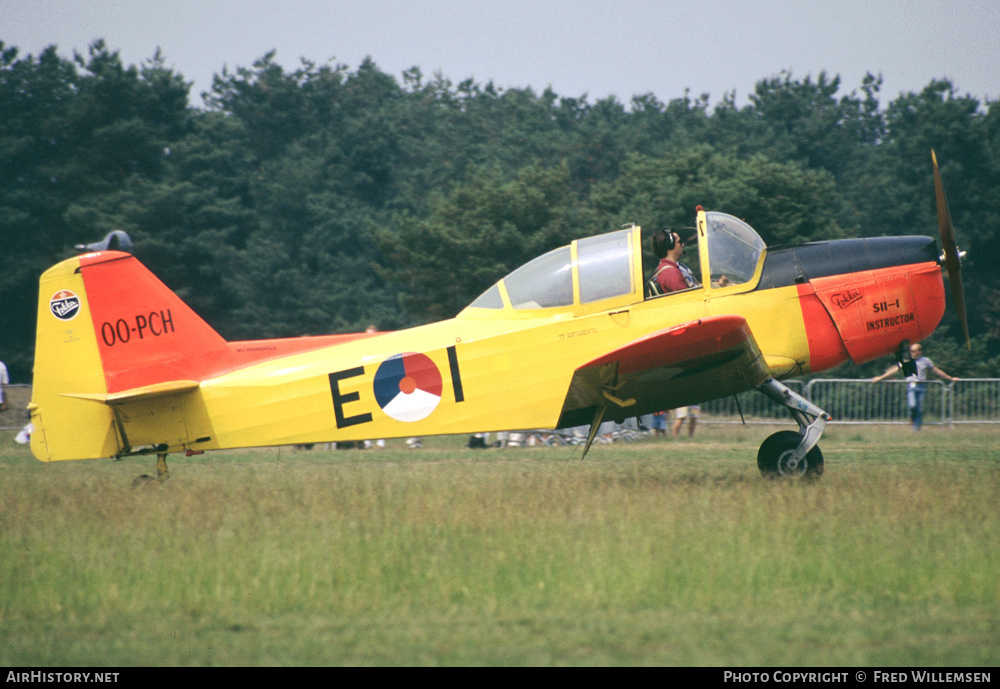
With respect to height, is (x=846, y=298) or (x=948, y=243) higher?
(x=948, y=243)

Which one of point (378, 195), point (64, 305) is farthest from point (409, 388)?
point (378, 195)

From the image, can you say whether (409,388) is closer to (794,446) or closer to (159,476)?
(159,476)

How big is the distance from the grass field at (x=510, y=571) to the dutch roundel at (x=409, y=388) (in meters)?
0.74

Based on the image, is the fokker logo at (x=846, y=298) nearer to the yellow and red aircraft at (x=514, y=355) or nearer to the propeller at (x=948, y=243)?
the yellow and red aircraft at (x=514, y=355)

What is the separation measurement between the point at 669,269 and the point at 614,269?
543 mm

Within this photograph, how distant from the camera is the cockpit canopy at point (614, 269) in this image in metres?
8.36

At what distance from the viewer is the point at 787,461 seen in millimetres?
8539

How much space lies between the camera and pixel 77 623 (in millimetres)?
4852

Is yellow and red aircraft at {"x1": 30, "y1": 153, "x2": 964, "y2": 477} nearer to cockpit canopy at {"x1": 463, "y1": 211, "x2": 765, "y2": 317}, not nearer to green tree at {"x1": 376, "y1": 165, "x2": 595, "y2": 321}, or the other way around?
cockpit canopy at {"x1": 463, "y1": 211, "x2": 765, "y2": 317}

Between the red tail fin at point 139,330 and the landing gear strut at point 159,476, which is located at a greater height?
the red tail fin at point 139,330

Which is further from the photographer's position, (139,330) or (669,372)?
(139,330)

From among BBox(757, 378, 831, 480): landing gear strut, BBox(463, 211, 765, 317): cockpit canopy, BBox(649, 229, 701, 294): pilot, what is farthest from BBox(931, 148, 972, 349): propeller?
BBox(649, 229, 701, 294): pilot

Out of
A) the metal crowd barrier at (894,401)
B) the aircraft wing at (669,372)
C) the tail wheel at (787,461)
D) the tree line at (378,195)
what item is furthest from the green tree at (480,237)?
the tail wheel at (787,461)

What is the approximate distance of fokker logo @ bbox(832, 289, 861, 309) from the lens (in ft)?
28.0
